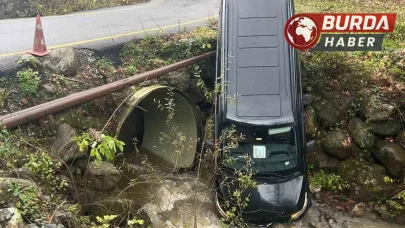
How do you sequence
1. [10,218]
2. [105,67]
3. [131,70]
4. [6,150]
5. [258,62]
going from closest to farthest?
[10,218] → [6,150] → [258,62] → [105,67] → [131,70]

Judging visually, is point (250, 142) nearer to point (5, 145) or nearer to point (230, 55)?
point (230, 55)

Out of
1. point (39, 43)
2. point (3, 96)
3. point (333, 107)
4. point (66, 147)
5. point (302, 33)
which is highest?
point (39, 43)

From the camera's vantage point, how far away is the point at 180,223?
732 centimetres

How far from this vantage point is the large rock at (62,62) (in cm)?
764

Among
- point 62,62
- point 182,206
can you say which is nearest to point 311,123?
point 182,206

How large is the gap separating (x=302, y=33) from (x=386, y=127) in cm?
279

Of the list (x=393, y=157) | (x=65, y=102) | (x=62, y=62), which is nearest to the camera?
(x=65, y=102)

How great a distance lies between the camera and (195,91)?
9859 millimetres

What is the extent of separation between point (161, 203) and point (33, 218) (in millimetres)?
3916

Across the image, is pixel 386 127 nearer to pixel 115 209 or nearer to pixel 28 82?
pixel 115 209

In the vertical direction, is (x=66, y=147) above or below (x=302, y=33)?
below

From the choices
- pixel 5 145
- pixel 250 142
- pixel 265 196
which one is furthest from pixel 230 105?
pixel 5 145

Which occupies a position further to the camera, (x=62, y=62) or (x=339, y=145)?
(x=339, y=145)

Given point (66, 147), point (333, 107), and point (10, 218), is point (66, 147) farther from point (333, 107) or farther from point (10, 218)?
point (333, 107)
